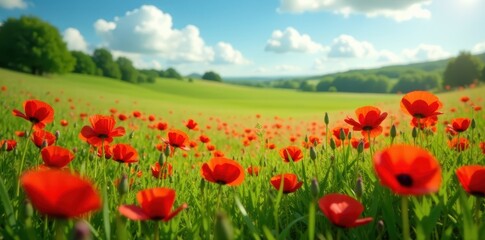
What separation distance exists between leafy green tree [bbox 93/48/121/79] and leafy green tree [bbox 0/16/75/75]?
22080 mm

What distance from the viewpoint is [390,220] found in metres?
1.54

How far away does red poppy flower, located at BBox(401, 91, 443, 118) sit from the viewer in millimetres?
2043

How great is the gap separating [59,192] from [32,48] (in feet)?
187

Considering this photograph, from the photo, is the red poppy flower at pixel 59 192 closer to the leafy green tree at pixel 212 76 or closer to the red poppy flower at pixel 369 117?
the red poppy flower at pixel 369 117

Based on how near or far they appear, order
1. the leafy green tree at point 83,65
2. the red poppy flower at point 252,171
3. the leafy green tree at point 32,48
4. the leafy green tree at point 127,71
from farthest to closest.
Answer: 1. the leafy green tree at point 127,71
2. the leafy green tree at point 83,65
3. the leafy green tree at point 32,48
4. the red poppy flower at point 252,171

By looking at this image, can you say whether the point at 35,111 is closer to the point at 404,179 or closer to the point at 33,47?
the point at 404,179

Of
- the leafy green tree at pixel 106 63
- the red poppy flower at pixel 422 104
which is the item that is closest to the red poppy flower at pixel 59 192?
the red poppy flower at pixel 422 104

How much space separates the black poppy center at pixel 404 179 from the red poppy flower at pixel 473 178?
44 cm

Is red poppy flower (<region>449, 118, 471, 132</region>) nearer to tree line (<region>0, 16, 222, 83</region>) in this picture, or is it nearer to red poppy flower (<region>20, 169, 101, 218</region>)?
red poppy flower (<region>20, 169, 101, 218</region>)

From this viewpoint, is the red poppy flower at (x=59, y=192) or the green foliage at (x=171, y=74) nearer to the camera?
the red poppy flower at (x=59, y=192)

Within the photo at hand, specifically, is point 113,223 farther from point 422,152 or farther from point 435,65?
point 435,65

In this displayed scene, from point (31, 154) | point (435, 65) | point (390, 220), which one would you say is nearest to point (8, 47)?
point (31, 154)

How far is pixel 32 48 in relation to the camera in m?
48.3

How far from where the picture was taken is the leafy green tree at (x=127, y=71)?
75.7 metres
